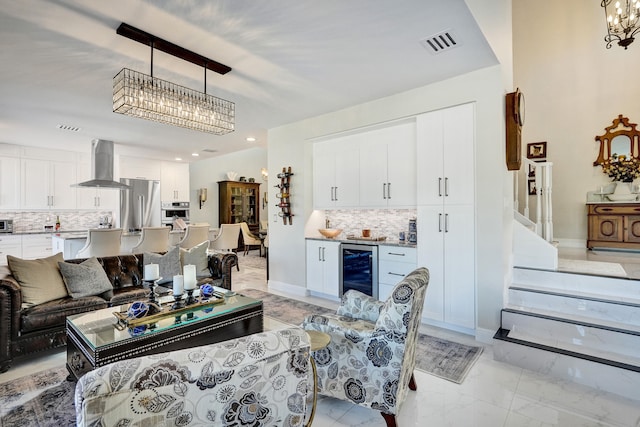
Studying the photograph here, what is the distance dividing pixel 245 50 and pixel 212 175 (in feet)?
24.3

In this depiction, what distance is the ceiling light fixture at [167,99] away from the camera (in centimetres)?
265

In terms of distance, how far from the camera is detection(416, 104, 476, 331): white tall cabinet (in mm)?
3285

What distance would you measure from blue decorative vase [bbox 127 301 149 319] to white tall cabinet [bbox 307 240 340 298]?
8.49 ft

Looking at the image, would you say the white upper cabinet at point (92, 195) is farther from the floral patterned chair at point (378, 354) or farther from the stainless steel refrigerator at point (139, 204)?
the floral patterned chair at point (378, 354)

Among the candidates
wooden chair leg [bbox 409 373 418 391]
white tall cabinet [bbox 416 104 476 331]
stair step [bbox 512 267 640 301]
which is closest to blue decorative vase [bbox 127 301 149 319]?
wooden chair leg [bbox 409 373 418 391]

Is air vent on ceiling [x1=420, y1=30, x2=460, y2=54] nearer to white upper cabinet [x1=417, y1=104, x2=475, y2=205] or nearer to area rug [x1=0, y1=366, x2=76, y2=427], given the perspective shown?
white upper cabinet [x1=417, y1=104, x2=475, y2=205]

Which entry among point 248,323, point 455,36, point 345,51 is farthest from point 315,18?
point 248,323

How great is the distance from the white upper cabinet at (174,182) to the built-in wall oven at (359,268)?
17.8 feet

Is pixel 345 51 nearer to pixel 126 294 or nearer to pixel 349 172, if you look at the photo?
pixel 349 172

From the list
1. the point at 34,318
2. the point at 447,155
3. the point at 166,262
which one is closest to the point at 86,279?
the point at 34,318

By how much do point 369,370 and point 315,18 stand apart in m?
2.46

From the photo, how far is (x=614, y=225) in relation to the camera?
5.00 metres

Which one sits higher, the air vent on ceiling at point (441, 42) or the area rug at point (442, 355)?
the air vent on ceiling at point (441, 42)

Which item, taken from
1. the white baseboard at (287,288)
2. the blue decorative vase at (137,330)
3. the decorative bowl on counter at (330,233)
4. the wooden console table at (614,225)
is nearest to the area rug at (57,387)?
the blue decorative vase at (137,330)
